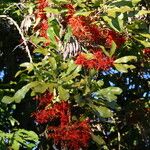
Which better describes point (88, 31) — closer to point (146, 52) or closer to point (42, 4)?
point (42, 4)

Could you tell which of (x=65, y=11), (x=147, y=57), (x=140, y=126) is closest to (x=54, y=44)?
(x=65, y=11)

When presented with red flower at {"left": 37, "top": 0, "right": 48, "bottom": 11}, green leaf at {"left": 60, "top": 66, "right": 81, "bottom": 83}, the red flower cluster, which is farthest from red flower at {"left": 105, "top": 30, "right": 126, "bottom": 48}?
the red flower cluster

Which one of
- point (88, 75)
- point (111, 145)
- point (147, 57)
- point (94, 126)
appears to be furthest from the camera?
point (111, 145)

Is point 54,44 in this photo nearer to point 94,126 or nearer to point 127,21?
point 127,21

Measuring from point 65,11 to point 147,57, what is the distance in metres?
1.06

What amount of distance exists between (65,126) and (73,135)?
83mm

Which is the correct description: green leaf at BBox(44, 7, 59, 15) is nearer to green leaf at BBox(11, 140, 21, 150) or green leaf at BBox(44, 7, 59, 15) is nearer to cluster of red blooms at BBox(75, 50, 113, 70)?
cluster of red blooms at BBox(75, 50, 113, 70)

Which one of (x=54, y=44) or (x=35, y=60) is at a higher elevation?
(x=54, y=44)

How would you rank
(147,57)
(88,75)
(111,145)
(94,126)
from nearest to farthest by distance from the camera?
(88,75) < (147,57) < (94,126) < (111,145)

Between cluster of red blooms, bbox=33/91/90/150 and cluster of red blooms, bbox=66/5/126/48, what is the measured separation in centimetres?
42

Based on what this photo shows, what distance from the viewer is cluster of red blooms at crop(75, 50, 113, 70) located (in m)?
2.87

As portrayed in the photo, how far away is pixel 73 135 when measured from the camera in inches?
106

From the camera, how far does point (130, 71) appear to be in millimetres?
4582

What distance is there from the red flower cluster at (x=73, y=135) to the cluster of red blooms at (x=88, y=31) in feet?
1.74
